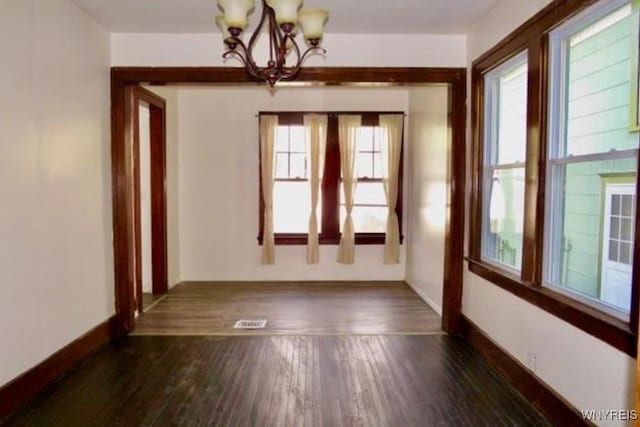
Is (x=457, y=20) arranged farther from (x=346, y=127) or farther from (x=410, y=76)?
(x=346, y=127)

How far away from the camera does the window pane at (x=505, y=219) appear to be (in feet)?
10.3

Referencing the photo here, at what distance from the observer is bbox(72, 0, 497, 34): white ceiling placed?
128 inches

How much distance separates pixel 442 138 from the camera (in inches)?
178

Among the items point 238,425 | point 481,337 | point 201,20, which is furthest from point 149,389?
point 201,20

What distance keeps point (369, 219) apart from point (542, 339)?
12.1ft

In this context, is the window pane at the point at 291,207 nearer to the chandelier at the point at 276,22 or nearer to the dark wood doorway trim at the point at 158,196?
the dark wood doorway trim at the point at 158,196

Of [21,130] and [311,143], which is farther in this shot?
[311,143]

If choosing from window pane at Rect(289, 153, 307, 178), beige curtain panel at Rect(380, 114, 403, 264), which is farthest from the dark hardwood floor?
window pane at Rect(289, 153, 307, 178)

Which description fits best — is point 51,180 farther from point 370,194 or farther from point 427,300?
point 370,194

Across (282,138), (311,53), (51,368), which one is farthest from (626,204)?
(282,138)

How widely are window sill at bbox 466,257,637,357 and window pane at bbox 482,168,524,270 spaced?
0.20 metres

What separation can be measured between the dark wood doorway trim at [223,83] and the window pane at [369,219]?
2.24 m

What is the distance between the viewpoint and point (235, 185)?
6.19m

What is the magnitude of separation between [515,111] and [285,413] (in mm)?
2591
